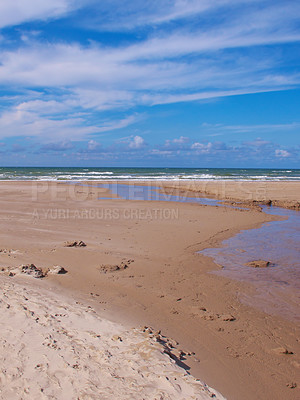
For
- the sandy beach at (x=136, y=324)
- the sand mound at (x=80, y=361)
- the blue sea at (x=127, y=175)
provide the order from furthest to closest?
the blue sea at (x=127, y=175) → the sandy beach at (x=136, y=324) → the sand mound at (x=80, y=361)

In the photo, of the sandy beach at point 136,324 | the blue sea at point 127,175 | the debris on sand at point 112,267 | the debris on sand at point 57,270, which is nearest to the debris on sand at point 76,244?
the sandy beach at point 136,324

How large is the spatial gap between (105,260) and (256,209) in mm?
10637

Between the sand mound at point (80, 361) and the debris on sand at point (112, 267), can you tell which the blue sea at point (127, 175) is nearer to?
the debris on sand at point (112, 267)

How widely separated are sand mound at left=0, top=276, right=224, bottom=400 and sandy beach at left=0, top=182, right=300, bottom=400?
11 mm

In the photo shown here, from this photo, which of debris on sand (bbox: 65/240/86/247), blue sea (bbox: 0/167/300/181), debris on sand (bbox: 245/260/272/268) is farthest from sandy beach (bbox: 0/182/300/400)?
blue sea (bbox: 0/167/300/181)

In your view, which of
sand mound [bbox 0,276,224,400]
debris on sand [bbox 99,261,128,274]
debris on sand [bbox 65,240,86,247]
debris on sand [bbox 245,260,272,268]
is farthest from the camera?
debris on sand [bbox 65,240,86,247]

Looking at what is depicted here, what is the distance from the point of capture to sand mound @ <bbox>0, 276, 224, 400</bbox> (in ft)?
8.70

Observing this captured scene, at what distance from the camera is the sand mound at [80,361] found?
2650 millimetres

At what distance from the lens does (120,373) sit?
2.90m

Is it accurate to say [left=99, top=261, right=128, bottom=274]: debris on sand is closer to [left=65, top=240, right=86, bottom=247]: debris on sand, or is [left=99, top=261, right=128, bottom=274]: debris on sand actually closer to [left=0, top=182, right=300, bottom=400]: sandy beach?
[left=0, top=182, right=300, bottom=400]: sandy beach

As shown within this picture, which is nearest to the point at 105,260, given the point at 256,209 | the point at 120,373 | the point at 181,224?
the point at 120,373

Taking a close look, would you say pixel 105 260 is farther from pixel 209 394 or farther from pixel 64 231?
pixel 209 394

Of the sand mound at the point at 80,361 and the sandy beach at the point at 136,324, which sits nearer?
the sand mound at the point at 80,361

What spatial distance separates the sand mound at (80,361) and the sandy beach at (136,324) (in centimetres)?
1
